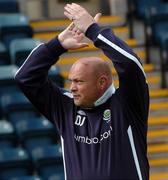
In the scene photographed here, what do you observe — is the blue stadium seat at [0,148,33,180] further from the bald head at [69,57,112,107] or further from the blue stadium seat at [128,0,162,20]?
the blue stadium seat at [128,0,162,20]

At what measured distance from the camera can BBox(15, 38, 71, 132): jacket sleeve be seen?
13.6 ft

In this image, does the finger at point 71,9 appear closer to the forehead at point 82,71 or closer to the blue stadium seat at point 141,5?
the forehead at point 82,71

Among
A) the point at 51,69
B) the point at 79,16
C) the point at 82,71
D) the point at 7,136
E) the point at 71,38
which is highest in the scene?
the point at 79,16

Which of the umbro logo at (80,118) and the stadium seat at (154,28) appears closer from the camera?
the umbro logo at (80,118)

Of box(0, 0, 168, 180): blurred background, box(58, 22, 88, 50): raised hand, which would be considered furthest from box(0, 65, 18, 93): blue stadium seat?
box(58, 22, 88, 50): raised hand

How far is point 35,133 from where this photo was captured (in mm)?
7617

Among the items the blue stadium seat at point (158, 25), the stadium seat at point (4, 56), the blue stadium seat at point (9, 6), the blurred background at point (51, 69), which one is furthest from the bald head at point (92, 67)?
the blue stadium seat at point (9, 6)

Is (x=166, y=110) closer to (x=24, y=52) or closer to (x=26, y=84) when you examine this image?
(x=24, y=52)

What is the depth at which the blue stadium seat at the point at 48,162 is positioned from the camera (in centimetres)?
721

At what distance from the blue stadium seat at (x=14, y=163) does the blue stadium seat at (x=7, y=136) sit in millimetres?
230

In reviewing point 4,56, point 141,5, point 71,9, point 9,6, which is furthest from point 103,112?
point 141,5

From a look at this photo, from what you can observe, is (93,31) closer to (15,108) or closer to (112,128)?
(112,128)

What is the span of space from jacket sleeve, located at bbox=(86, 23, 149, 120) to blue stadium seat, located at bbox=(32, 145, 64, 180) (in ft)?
10.8

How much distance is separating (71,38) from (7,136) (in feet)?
11.7
